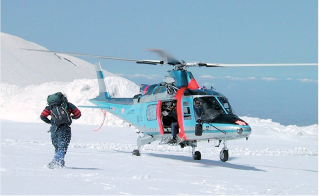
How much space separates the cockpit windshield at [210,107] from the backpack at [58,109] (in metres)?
4.09

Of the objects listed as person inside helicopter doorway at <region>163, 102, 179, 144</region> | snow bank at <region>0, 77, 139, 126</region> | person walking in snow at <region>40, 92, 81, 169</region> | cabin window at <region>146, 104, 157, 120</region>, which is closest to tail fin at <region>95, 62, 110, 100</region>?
cabin window at <region>146, 104, 157, 120</region>

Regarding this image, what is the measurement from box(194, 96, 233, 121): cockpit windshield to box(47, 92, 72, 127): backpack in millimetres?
4087

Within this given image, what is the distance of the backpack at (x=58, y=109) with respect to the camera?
24.2 feet

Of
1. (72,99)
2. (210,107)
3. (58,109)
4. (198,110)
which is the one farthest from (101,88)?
(72,99)

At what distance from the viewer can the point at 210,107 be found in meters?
10.4

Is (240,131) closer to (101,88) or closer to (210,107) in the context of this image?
(210,107)

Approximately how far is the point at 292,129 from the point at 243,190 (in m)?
21.9

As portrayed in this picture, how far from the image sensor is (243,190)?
238 inches

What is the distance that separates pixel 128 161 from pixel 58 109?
97.9 inches

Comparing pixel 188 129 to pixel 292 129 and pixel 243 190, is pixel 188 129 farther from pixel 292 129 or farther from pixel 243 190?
pixel 292 129

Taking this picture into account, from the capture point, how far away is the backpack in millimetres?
7383

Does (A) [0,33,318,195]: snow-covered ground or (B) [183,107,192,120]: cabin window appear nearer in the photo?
(A) [0,33,318,195]: snow-covered ground

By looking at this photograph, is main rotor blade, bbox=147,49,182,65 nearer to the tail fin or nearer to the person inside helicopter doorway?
the person inside helicopter doorway

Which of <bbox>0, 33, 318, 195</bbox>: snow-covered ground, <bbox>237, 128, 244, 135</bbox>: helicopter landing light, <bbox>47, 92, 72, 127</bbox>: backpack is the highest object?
<bbox>47, 92, 72, 127</bbox>: backpack
